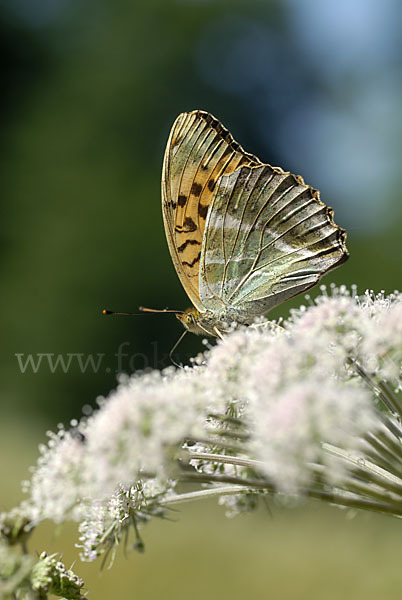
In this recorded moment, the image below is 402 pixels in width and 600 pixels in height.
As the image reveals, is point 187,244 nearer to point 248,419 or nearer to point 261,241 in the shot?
point 261,241

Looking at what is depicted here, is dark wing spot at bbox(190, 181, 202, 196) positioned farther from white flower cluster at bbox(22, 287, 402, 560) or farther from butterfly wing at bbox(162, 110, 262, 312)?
white flower cluster at bbox(22, 287, 402, 560)

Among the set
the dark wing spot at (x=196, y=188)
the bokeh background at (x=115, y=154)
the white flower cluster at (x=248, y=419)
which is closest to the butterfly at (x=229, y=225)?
the dark wing spot at (x=196, y=188)

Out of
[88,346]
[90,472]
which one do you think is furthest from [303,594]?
[88,346]

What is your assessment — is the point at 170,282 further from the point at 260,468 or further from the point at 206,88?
the point at 260,468

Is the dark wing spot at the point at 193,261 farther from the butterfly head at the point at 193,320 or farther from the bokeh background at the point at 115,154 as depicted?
the bokeh background at the point at 115,154

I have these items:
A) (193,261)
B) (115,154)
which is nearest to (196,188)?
(193,261)
